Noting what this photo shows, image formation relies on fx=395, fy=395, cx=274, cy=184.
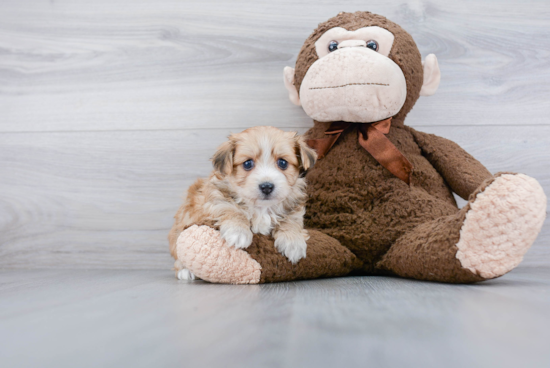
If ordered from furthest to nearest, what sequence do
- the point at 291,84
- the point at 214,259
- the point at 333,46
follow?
the point at 291,84 < the point at 333,46 < the point at 214,259

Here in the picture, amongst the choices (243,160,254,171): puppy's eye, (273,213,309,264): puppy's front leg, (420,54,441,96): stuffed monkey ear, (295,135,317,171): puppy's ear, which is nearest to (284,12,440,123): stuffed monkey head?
(420,54,441,96): stuffed monkey ear

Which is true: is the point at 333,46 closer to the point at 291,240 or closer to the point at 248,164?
the point at 248,164

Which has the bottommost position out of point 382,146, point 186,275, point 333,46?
point 186,275

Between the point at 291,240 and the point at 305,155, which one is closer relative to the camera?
the point at 291,240

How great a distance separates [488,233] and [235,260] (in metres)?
0.68

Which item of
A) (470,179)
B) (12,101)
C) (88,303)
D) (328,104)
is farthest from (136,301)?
(12,101)

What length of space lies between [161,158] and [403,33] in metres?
1.18

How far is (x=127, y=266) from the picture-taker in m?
Answer: 1.88

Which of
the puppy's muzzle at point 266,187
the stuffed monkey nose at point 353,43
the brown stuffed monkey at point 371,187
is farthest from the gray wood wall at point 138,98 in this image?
the puppy's muzzle at point 266,187

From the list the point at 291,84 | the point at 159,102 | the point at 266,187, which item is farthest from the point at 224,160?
the point at 159,102

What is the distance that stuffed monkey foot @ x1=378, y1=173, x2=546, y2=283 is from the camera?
98 centimetres

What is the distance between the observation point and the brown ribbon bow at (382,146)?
1.34m

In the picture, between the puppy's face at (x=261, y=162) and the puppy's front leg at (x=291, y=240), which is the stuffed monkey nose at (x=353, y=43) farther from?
the puppy's front leg at (x=291, y=240)

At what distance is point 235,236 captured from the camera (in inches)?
44.6
